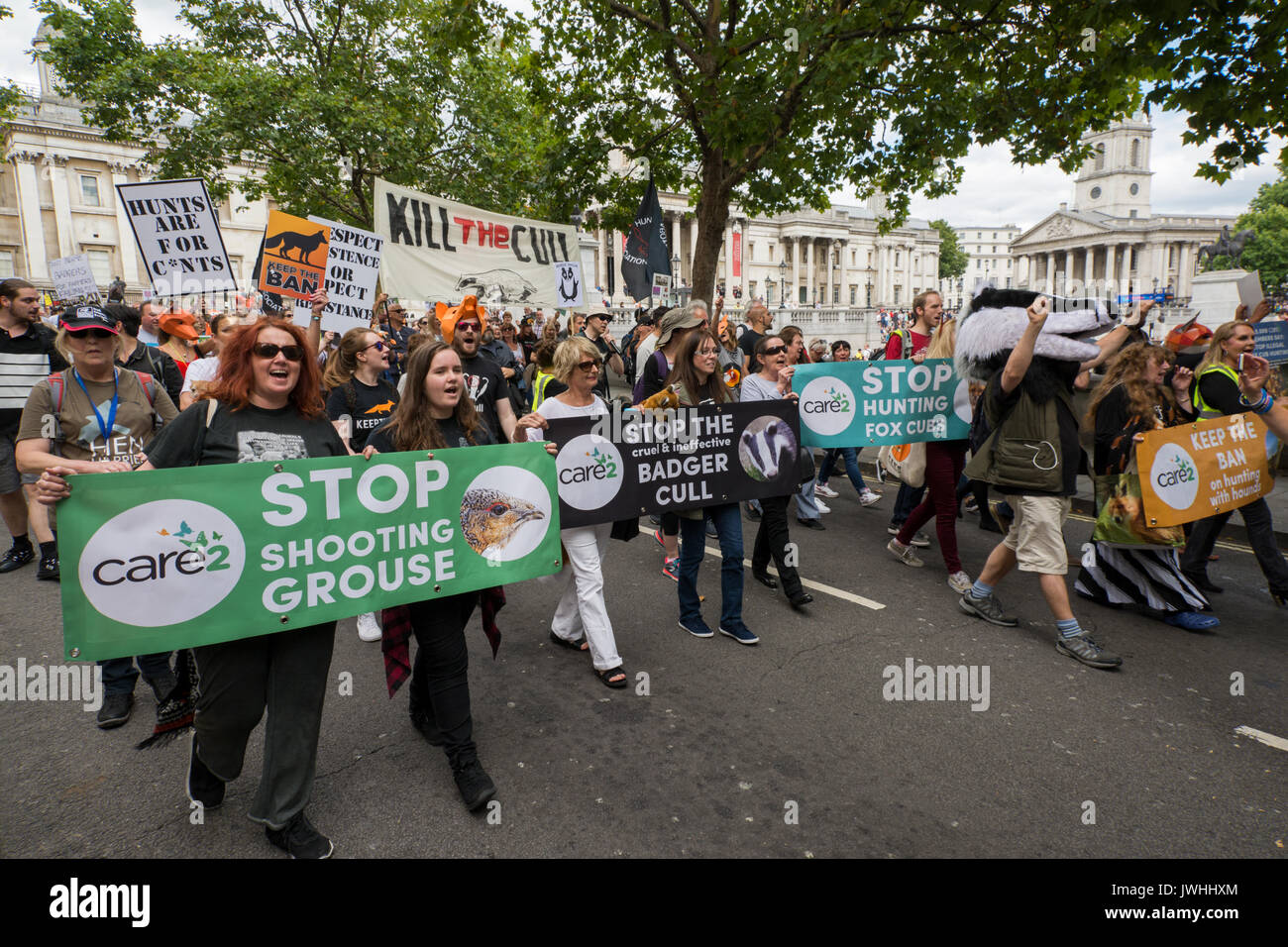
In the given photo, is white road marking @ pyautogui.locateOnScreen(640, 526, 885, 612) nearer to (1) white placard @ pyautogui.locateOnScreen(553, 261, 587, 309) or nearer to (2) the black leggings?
(2) the black leggings

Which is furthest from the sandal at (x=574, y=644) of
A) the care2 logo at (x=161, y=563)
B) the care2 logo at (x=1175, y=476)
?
the care2 logo at (x=1175, y=476)

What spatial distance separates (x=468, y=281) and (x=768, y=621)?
18.7 ft

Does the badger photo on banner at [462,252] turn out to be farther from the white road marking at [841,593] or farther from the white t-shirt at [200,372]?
the white road marking at [841,593]

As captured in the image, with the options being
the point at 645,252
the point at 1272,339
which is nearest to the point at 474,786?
the point at 645,252

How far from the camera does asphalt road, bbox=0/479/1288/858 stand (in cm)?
284

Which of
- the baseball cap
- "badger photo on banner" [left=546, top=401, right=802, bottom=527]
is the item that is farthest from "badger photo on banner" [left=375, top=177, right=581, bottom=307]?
"badger photo on banner" [left=546, top=401, right=802, bottom=527]

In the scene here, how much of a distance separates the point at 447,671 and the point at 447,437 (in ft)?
3.53

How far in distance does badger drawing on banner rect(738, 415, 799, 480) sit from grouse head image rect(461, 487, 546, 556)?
1912 millimetres

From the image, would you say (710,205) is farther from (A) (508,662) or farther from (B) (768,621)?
(A) (508,662)

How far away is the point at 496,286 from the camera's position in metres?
8.97

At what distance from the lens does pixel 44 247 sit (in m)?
49.2

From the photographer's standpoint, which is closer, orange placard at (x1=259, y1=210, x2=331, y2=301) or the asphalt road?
the asphalt road

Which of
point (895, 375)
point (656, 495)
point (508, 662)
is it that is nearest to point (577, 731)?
point (508, 662)

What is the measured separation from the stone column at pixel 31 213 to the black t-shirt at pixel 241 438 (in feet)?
198
